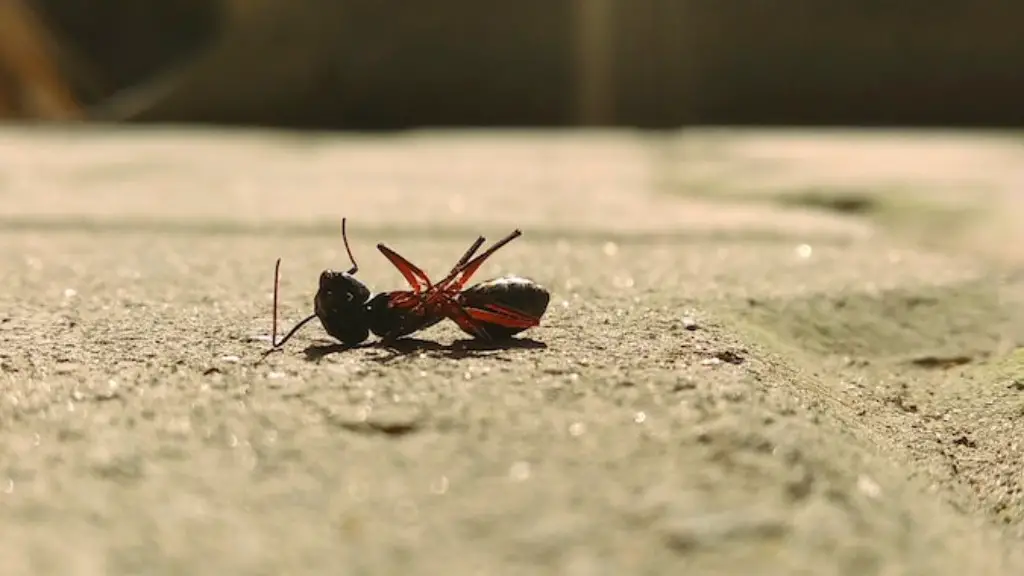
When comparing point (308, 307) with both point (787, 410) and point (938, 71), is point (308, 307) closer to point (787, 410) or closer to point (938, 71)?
point (787, 410)

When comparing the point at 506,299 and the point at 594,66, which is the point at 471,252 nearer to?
→ the point at 506,299

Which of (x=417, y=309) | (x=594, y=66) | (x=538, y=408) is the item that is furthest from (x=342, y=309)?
(x=594, y=66)

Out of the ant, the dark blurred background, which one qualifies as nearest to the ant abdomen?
the ant

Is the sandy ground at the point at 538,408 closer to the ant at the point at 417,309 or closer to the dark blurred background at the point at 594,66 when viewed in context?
the ant at the point at 417,309

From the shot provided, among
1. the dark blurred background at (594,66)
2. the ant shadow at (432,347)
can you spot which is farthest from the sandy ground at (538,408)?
the dark blurred background at (594,66)

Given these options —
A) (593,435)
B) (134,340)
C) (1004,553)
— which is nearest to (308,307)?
(134,340)

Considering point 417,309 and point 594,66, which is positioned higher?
point 594,66

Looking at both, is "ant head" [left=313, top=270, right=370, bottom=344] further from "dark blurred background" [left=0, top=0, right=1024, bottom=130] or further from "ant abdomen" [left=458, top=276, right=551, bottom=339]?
"dark blurred background" [left=0, top=0, right=1024, bottom=130]
